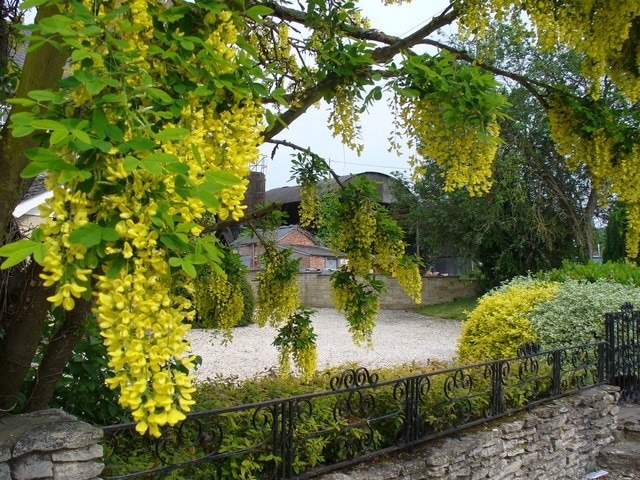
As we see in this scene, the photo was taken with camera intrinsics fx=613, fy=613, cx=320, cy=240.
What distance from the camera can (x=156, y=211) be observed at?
4.51 ft

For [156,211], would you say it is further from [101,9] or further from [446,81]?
[446,81]

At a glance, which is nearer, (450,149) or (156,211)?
(156,211)

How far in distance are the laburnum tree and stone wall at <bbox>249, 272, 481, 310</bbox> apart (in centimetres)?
1555

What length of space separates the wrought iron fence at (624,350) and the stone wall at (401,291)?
12509 millimetres

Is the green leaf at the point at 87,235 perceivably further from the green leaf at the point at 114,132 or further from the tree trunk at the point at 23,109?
the tree trunk at the point at 23,109

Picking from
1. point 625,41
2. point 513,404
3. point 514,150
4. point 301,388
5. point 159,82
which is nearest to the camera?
point 159,82

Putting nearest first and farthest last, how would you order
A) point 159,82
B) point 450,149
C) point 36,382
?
1. point 159,82
2. point 36,382
3. point 450,149

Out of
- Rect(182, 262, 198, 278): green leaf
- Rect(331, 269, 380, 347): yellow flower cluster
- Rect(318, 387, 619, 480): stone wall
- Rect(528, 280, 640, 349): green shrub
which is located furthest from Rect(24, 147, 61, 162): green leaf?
Rect(528, 280, 640, 349): green shrub

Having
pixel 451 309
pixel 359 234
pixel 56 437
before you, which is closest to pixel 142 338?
pixel 56 437

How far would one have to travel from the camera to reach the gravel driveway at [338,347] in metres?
9.44

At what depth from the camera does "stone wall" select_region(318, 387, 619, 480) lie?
3.63 meters

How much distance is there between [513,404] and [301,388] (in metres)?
1.69

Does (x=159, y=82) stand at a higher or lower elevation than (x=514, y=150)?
lower

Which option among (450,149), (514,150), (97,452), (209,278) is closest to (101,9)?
(97,452)
